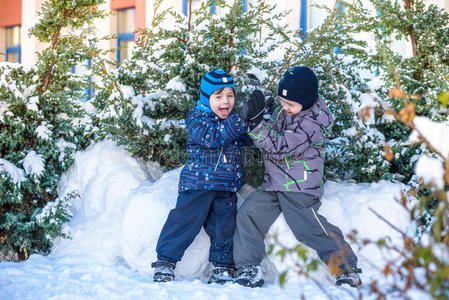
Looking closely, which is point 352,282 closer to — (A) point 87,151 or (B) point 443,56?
(B) point 443,56

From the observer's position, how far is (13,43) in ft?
42.7

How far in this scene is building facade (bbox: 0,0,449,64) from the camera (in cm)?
769

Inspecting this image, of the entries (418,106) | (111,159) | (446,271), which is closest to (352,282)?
(418,106)

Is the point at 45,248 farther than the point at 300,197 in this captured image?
Yes

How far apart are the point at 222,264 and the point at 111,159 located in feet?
5.39

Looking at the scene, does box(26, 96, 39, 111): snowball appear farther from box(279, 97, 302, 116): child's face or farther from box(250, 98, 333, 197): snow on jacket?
box(279, 97, 302, 116): child's face

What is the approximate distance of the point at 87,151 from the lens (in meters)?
4.29

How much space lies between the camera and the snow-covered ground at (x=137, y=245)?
2.73 metres

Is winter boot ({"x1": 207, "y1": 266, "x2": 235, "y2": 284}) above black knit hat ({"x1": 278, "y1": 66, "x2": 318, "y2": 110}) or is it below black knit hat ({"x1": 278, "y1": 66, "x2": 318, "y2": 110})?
below

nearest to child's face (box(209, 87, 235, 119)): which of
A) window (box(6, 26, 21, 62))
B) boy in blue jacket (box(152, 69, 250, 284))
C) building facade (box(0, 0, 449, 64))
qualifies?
boy in blue jacket (box(152, 69, 250, 284))

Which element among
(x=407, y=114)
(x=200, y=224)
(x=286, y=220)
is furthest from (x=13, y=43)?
(x=407, y=114)

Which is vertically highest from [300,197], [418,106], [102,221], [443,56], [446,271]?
[443,56]

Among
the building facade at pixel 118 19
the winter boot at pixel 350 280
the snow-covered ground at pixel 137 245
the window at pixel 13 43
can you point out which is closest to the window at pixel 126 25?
the building facade at pixel 118 19

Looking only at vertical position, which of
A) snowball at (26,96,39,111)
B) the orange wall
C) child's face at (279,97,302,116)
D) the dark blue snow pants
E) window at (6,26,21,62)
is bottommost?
the dark blue snow pants
